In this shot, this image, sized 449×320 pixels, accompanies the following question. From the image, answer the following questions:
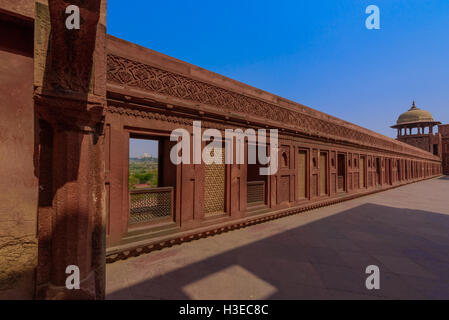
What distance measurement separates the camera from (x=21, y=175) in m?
2.23

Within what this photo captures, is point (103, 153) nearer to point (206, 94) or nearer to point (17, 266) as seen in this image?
point (17, 266)

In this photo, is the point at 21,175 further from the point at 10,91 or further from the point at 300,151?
the point at 300,151

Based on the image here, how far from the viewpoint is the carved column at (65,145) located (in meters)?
1.65

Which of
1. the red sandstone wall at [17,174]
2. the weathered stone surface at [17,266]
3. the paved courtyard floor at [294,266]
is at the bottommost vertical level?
the paved courtyard floor at [294,266]

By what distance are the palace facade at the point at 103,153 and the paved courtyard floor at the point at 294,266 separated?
2.20ft

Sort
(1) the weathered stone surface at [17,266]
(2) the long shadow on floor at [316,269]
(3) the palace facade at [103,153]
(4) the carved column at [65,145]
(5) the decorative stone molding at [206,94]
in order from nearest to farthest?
1. (4) the carved column at [65,145]
2. (3) the palace facade at [103,153]
3. (1) the weathered stone surface at [17,266]
4. (2) the long shadow on floor at [316,269]
5. (5) the decorative stone molding at [206,94]

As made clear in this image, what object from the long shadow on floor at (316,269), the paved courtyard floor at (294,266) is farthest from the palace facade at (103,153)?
the long shadow on floor at (316,269)

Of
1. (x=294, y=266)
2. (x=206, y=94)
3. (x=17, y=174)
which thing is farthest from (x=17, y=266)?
(x=206, y=94)

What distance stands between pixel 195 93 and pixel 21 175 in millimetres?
3550

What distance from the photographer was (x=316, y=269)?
308cm

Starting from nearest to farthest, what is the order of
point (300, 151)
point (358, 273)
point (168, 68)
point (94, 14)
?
point (94, 14) → point (358, 273) → point (168, 68) → point (300, 151)

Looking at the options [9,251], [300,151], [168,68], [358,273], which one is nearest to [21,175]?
[9,251]

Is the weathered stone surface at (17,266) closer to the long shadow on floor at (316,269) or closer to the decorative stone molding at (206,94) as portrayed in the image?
the long shadow on floor at (316,269)

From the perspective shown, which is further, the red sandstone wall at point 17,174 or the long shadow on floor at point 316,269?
the long shadow on floor at point 316,269
